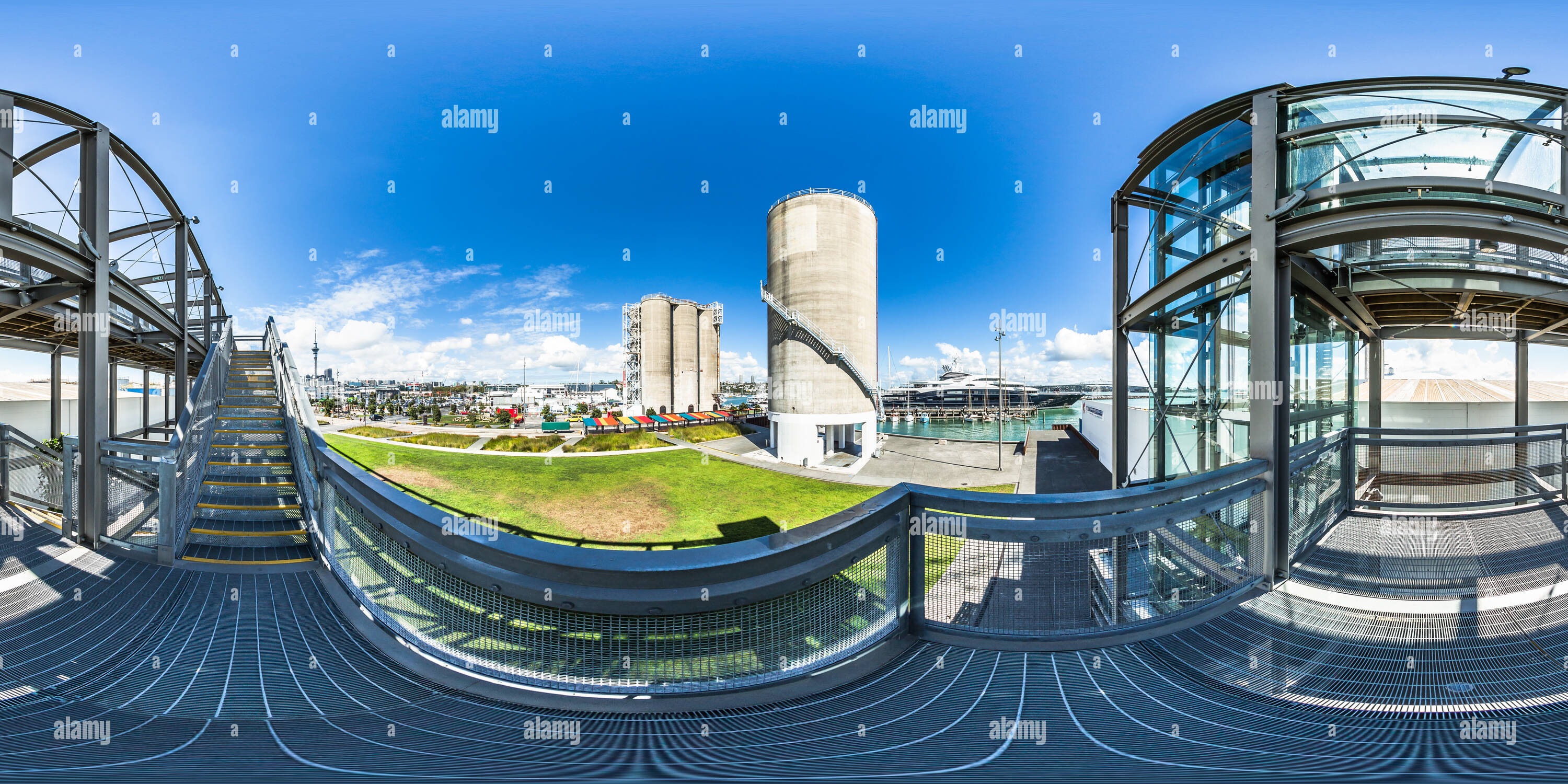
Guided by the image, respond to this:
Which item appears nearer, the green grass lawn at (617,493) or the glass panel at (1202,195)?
the glass panel at (1202,195)

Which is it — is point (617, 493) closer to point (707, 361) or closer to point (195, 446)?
point (195, 446)

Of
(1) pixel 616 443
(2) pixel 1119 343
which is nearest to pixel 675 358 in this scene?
(1) pixel 616 443

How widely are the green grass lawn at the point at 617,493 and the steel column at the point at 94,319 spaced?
4.79 meters

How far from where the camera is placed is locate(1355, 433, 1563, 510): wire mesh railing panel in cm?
639

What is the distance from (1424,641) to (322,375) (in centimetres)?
14552

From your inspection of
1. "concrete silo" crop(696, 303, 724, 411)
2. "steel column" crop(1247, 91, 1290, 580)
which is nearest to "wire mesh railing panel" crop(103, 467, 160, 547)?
"steel column" crop(1247, 91, 1290, 580)

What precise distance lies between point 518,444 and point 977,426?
171 feet

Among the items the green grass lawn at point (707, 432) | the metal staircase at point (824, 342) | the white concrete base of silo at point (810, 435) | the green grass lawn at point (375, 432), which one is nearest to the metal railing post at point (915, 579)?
the white concrete base of silo at point (810, 435)

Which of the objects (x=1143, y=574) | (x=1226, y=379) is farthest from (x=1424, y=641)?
(x=1226, y=379)

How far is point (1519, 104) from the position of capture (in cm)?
455

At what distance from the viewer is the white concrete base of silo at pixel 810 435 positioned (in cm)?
2448

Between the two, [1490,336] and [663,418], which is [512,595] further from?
[663,418]

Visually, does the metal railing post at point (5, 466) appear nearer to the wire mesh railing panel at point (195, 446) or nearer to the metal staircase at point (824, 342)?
the wire mesh railing panel at point (195, 446)

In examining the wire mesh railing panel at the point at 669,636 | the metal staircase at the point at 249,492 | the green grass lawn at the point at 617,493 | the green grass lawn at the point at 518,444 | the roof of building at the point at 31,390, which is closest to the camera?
the wire mesh railing panel at the point at 669,636
